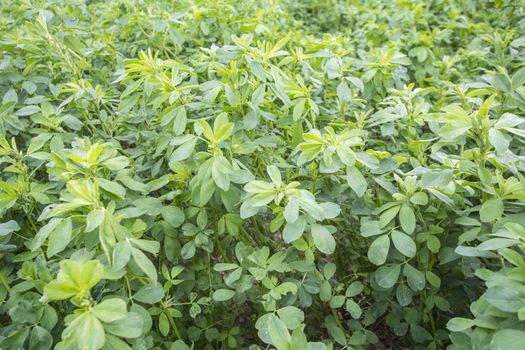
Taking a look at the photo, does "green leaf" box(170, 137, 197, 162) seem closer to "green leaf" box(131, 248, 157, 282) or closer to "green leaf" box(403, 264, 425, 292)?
"green leaf" box(131, 248, 157, 282)

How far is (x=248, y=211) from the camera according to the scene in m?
1.44

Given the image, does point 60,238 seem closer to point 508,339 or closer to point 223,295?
point 223,295

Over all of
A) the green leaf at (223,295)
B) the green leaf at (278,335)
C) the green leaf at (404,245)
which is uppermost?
the green leaf at (404,245)

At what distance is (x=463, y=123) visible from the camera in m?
1.43

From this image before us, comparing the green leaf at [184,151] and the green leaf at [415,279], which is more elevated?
the green leaf at [184,151]

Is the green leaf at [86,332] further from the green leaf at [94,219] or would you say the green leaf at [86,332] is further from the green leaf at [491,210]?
the green leaf at [491,210]

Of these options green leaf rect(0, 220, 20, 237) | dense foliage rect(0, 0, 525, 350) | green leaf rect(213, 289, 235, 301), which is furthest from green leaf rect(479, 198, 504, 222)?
green leaf rect(0, 220, 20, 237)

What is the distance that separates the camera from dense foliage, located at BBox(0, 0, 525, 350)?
1.30m

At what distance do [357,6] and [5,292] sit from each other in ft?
12.3

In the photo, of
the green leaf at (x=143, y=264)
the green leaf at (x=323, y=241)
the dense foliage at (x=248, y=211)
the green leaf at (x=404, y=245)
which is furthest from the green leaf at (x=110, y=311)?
the green leaf at (x=404, y=245)

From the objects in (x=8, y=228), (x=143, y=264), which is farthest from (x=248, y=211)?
(x=8, y=228)

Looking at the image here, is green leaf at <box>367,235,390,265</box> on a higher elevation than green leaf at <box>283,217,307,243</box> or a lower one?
lower

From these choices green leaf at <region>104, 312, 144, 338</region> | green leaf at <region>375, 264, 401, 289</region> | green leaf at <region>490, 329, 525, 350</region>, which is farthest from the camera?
green leaf at <region>375, 264, 401, 289</region>

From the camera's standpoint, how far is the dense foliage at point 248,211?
4.27ft
